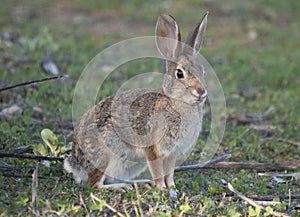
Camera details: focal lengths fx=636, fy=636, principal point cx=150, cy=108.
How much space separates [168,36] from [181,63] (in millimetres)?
293

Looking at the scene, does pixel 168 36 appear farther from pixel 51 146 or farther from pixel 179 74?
pixel 51 146

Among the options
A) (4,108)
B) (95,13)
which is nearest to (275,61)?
(95,13)

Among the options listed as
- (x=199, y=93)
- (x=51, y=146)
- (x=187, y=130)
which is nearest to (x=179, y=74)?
(x=199, y=93)

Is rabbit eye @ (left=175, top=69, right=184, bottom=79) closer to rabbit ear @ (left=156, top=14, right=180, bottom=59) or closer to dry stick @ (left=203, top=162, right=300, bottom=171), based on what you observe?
rabbit ear @ (left=156, top=14, right=180, bottom=59)

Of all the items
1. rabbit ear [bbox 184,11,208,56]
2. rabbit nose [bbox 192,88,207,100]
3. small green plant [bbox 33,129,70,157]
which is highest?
rabbit ear [bbox 184,11,208,56]

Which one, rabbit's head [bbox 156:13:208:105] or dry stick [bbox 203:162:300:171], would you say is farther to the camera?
dry stick [bbox 203:162:300:171]

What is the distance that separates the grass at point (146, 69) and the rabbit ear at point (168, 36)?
1119 millimetres

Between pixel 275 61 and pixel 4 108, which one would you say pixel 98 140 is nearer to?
pixel 4 108

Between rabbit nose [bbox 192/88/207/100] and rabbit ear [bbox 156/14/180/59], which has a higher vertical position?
rabbit ear [bbox 156/14/180/59]

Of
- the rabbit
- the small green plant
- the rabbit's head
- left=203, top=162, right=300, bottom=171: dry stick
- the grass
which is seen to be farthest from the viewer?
left=203, top=162, right=300, bottom=171: dry stick

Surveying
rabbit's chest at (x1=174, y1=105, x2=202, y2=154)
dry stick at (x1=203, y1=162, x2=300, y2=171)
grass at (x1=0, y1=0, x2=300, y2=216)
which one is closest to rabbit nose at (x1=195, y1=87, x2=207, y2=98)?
rabbit's chest at (x1=174, y1=105, x2=202, y2=154)

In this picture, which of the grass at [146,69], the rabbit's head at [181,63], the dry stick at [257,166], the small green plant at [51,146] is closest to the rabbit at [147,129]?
the rabbit's head at [181,63]

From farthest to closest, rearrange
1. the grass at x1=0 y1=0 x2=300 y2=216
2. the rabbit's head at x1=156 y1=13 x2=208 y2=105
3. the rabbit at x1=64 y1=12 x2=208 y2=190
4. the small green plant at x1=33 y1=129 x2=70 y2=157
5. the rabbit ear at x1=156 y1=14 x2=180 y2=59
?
the small green plant at x1=33 y1=129 x2=70 y2=157
the rabbit ear at x1=156 y1=14 x2=180 y2=59
the rabbit's head at x1=156 y1=13 x2=208 y2=105
the rabbit at x1=64 y1=12 x2=208 y2=190
the grass at x1=0 y1=0 x2=300 y2=216

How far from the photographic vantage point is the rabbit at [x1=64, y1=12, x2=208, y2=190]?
5066mm
